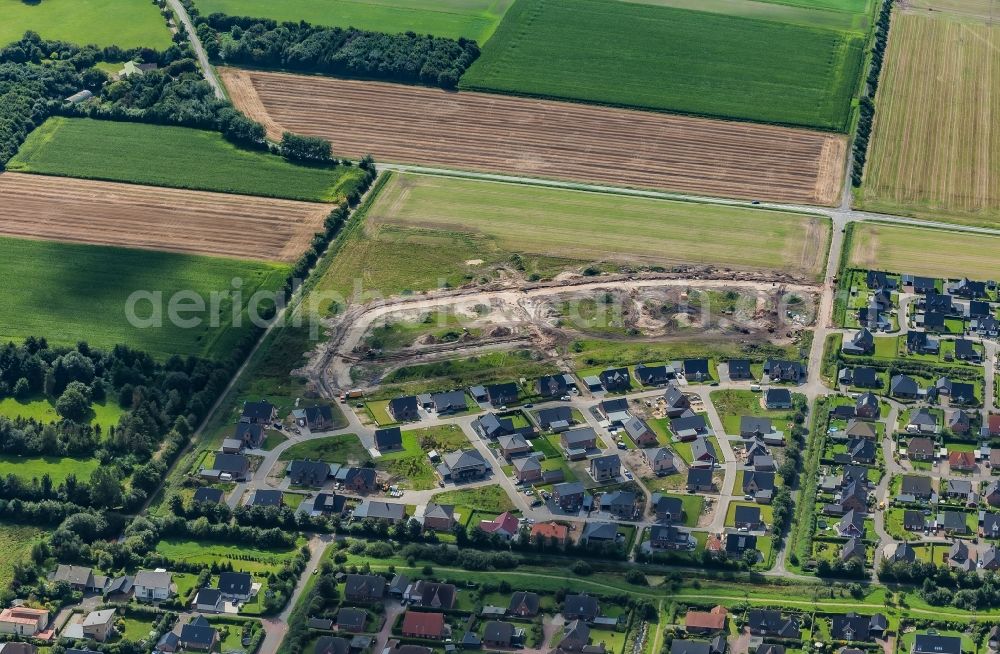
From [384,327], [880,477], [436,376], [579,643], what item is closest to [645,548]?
[579,643]

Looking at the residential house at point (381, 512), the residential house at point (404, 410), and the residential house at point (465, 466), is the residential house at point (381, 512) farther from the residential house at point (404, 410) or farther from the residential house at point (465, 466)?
the residential house at point (404, 410)

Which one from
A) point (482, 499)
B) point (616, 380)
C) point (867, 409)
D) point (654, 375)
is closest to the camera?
point (482, 499)

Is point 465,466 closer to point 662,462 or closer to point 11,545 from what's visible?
point 662,462

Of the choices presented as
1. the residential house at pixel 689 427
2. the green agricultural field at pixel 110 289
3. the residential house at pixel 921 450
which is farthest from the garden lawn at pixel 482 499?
the residential house at pixel 921 450

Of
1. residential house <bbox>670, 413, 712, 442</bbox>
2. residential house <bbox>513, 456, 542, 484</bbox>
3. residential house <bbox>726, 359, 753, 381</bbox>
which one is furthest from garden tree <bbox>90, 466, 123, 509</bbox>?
residential house <bbox>726, 359, 753, 381</bbox>

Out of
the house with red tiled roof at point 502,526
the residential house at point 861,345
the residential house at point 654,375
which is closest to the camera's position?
the house with red tiled roof at point 502,526

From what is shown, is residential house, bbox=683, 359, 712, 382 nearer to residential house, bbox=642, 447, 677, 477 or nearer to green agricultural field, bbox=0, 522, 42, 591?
residential house, bbox=642, 447, 677, 477

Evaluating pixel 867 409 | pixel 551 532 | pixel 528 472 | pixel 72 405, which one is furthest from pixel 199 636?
pixel 867 409

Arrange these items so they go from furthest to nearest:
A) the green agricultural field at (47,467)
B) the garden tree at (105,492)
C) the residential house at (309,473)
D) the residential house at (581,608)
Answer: the green agricultural field at (47,467) → the residential house at (309,473) → the garden tree at (105,492) → the residential house at (581,608)
